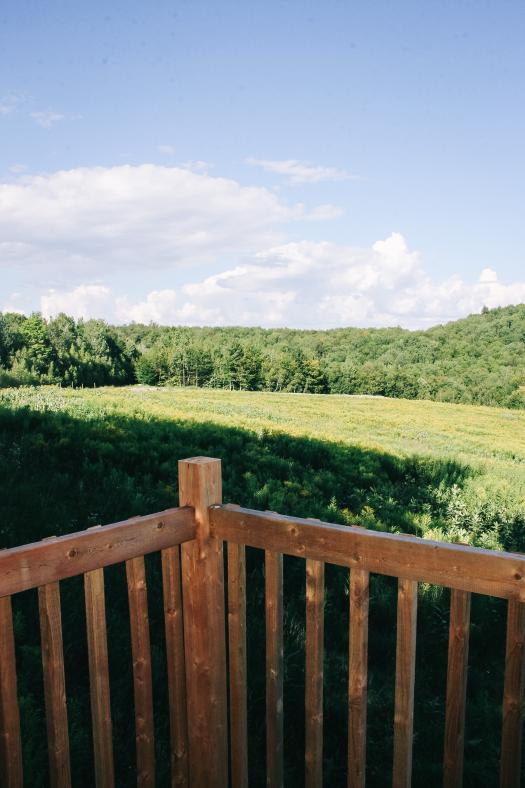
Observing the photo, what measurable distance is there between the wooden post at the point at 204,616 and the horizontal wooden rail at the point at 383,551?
0.09m

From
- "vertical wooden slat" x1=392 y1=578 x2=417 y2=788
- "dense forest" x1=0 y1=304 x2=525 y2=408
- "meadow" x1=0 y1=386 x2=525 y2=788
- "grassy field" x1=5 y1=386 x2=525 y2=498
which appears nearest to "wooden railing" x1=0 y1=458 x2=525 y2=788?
"vertical wooden slat" x1=392 y1=578 x2=417 y2=788

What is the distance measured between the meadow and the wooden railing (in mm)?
1028

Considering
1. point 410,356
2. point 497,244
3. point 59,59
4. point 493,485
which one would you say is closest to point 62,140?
point 59,59

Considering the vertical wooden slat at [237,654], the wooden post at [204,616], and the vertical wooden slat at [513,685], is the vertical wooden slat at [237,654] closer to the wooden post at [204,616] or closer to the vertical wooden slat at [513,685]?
the wooden post at [204,616]

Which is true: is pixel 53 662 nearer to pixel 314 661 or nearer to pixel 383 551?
pixel 314 661

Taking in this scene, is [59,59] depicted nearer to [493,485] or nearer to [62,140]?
[62,140]

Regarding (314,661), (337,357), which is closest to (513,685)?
(314,661)

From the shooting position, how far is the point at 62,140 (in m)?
13.3

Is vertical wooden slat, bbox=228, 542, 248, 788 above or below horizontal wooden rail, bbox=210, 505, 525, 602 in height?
below

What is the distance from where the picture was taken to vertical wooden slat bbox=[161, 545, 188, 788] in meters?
2.03

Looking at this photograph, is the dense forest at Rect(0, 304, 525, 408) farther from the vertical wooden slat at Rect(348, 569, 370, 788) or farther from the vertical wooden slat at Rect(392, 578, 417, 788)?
the vertical wooden slat at Rect(392, 578, 417, 788)

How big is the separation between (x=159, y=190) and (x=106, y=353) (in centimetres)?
640

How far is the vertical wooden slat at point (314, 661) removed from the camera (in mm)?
1781

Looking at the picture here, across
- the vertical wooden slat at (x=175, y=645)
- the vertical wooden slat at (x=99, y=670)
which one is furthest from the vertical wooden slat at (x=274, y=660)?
the vertical wooden slat at (x=99, y=670)
